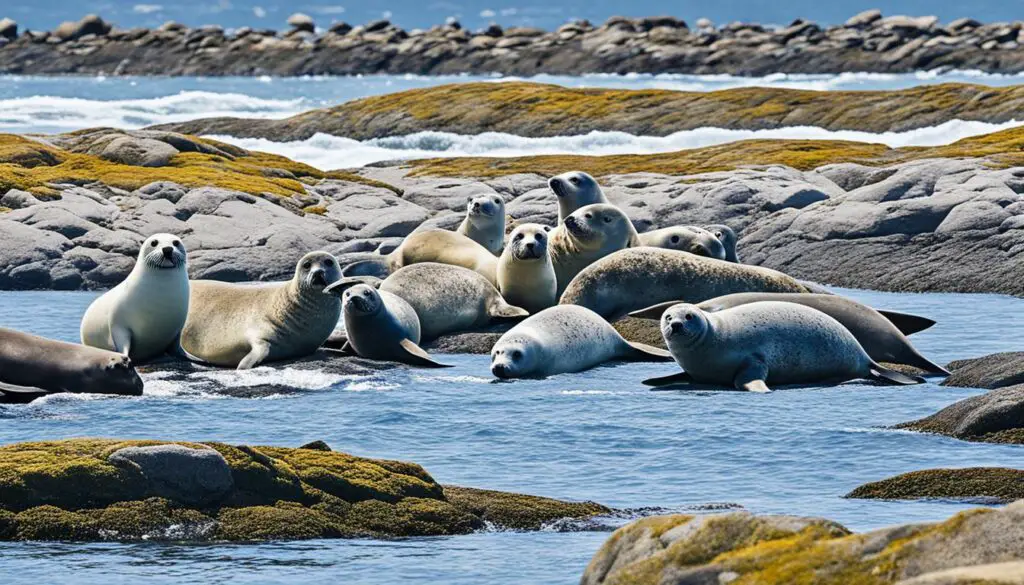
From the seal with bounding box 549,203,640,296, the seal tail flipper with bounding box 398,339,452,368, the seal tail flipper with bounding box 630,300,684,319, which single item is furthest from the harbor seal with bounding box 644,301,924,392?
the seal with bounding box 549,203,640,296

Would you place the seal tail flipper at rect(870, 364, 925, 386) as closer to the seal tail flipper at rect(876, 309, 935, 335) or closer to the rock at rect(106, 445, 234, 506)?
the seal tail flipper at rect(876, 309, 935, 335)

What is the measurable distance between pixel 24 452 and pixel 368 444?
3.39 m

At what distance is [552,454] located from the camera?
11883mm

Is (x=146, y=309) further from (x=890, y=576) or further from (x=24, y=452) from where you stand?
(x=890, y=576)

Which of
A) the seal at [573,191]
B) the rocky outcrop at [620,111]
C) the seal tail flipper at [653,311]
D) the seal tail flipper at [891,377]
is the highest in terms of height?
the rocky outcrop at [620,111]

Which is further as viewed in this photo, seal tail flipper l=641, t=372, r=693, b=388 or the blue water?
seal tail flipper l=641, t=372, r=693, b=388

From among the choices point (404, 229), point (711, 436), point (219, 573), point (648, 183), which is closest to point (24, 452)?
point (219, 573)

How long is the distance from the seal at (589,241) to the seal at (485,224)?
236 cm

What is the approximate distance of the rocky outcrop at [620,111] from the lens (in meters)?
58.1

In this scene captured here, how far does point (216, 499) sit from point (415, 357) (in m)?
7.63

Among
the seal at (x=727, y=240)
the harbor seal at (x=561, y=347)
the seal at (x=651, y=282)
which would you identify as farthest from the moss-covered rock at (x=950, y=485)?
the seal at (x=727, y=240)

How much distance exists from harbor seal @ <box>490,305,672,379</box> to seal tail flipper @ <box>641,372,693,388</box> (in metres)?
1.24

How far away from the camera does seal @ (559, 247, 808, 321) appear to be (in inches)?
744

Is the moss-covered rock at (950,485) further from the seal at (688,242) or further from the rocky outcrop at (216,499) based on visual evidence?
the seal at (688,242)
